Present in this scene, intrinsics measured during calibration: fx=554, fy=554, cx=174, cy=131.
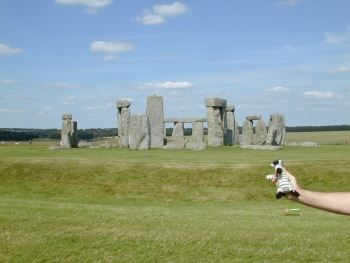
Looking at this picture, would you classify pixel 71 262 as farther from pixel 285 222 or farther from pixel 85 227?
pixel 285 222

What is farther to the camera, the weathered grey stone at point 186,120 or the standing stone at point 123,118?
the weathered grey stone at point 186,120

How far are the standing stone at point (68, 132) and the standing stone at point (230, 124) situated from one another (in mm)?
13133

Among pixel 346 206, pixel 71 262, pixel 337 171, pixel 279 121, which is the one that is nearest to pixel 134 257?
pixel 71 262

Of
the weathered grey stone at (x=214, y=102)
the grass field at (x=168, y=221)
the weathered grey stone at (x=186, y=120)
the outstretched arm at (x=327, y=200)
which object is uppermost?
the weathered grey stone at (x=214, y=102)

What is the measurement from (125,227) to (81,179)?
491 inches

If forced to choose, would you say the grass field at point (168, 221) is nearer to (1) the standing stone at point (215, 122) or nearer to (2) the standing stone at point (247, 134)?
(1) the standing stone at point (215, 122)

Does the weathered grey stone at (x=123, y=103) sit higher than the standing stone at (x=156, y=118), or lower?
higher

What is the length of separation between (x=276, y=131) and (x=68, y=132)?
1798cm

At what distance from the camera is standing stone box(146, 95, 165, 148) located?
141 ft

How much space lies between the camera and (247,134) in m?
51.1

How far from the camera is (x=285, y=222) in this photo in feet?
44.9

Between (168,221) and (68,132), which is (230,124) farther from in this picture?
(168,221)

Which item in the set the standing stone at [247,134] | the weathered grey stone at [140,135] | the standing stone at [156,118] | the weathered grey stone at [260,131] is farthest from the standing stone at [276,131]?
the weathered grey stone at [140,135]

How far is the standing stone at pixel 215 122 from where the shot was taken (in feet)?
147
